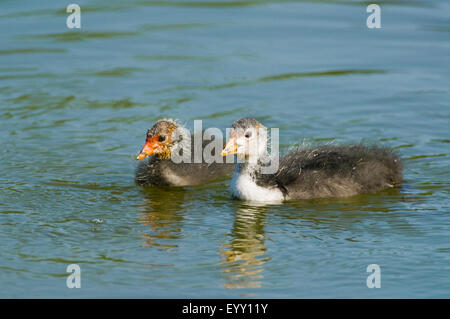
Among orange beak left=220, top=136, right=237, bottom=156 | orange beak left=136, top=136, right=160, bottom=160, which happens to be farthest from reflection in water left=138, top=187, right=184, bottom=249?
orange beak left=220, top=136, right=237, bottom=156

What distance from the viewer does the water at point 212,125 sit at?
7.25 metres

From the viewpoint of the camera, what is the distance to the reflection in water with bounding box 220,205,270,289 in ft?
23.2

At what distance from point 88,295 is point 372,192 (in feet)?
11.4

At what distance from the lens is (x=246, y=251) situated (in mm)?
7750

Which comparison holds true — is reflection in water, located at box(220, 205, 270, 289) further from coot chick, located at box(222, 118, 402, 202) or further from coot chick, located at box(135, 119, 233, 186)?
coot chick, located at box(135, 119, 233, 186)

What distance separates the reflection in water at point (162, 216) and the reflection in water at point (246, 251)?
52 cm

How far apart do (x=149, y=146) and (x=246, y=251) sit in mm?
2116

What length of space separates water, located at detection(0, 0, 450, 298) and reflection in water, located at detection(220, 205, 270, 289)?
2cm

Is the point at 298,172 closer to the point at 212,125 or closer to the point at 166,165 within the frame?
the point at 166,165

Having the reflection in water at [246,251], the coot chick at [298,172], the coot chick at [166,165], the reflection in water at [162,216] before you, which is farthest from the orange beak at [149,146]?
the reflection in water at [246,251]

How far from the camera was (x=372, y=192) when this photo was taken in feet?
29.9

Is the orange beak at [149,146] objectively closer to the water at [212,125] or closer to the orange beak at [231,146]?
the water at [212,125]

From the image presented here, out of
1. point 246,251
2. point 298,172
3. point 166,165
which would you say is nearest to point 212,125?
point 166,165
